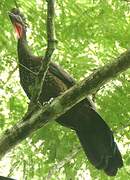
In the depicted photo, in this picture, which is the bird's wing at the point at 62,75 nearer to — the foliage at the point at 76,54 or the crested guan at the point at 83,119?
the crested guan at the point at 83,119

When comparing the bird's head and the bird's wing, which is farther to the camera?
the bird's head

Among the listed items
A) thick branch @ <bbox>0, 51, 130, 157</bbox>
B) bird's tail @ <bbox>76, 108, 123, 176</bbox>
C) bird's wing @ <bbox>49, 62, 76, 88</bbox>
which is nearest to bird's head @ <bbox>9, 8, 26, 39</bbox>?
bird's wing @ <bbox>49, 62, 76, 88</bbox>

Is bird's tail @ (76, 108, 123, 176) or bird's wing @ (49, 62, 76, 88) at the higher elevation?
bird's wing @ (49, 62, 76, 88)

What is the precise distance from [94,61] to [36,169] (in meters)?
1.41

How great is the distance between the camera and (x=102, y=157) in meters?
4.52

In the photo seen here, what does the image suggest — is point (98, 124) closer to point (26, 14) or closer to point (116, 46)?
point (116, 46)

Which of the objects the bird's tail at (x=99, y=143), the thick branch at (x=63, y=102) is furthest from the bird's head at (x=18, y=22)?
the thick branch at (x=63, y=102)

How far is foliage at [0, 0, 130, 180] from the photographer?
5.03 m

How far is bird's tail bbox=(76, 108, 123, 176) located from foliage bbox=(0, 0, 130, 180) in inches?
12.9

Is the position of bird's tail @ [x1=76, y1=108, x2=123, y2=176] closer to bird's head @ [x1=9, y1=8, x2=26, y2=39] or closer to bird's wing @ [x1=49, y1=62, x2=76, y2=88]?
bird's wing @ [x1=49, y1=62, x2=76, y2=88]

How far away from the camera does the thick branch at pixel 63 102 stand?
3.55 metres

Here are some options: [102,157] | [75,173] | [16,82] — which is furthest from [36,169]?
[102,157]

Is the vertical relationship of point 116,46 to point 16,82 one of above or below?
below

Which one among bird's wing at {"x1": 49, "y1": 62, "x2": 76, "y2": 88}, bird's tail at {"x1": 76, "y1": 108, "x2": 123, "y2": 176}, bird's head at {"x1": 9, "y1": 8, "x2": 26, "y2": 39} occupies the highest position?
bird's head at {"x1": 9, "y1": 8, "x2": 26, "y2": 39}
